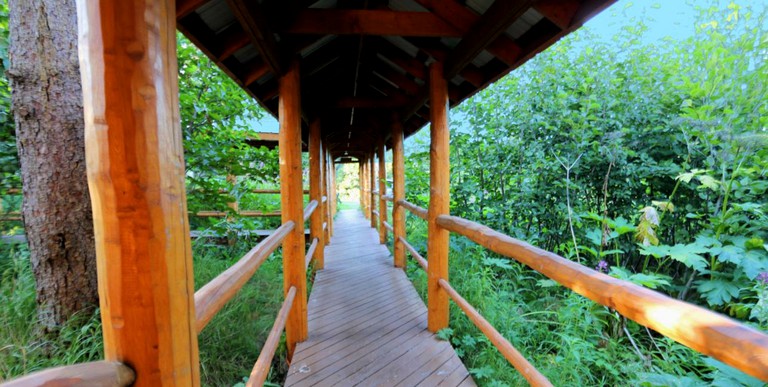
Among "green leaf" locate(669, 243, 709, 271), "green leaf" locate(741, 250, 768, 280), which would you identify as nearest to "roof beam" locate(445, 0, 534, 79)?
"green leaf" locate(669, 243, 709, 271)

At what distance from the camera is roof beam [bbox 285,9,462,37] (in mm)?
1835

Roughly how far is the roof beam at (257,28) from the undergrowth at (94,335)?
1.95m

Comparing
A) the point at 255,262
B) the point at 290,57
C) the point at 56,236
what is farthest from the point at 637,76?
the point at 56,236

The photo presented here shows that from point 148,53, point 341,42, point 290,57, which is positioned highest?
point 341,42

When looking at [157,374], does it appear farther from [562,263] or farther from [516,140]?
[516,140]

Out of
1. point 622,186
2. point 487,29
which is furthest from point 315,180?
point 622,186

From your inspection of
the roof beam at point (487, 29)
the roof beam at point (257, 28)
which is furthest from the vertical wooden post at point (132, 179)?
the roof beam at point (487, 29)

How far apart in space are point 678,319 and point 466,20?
185 centimetres

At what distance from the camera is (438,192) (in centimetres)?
238

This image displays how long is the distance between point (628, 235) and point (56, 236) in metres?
5.12

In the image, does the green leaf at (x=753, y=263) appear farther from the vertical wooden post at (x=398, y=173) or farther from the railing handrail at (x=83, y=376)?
the railing handrail at (x=83, y=376)

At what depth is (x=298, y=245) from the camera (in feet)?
7.55

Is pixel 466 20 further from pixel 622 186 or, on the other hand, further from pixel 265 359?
pixel 622 186

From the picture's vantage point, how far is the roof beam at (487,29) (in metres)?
1.42
